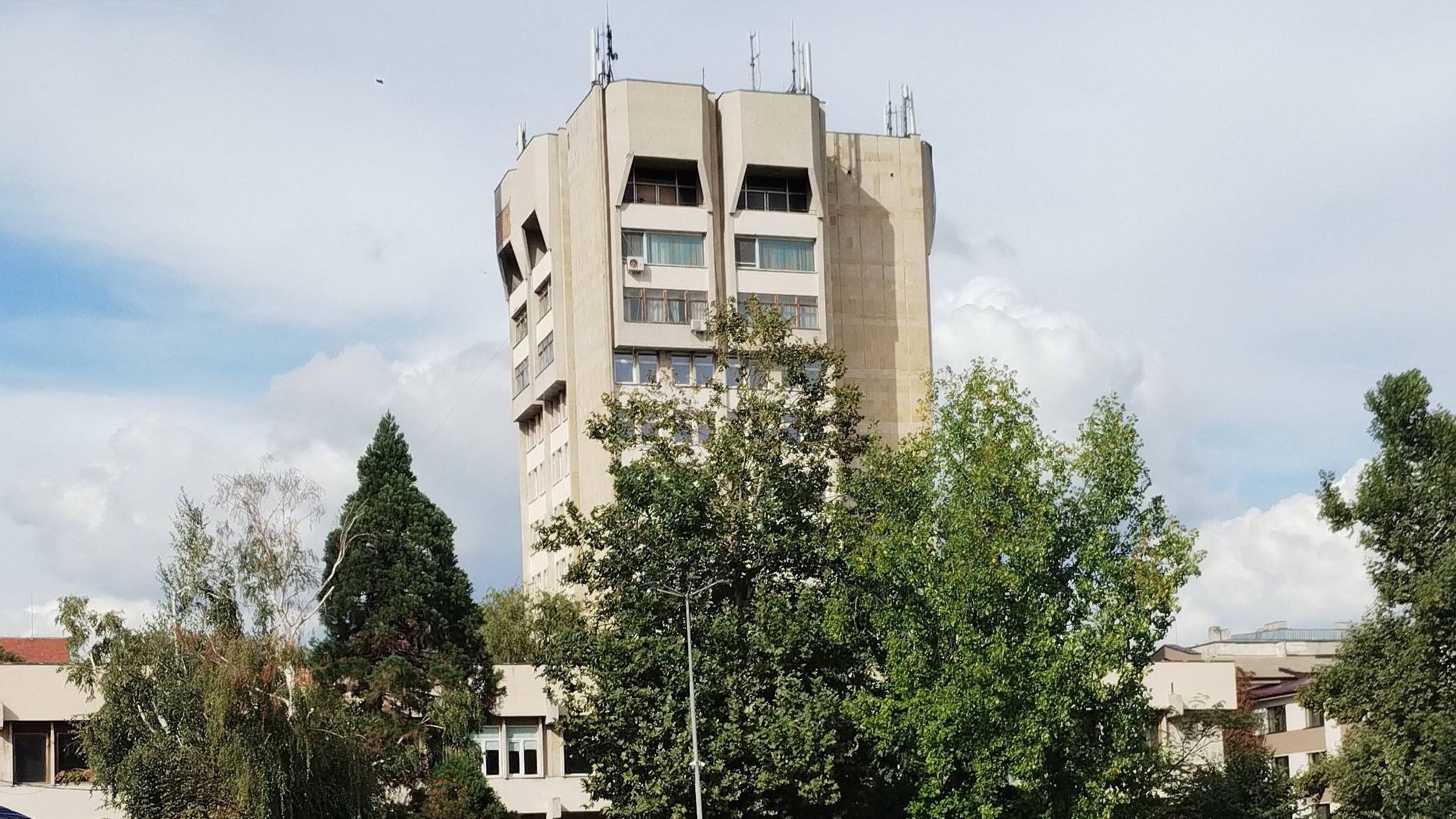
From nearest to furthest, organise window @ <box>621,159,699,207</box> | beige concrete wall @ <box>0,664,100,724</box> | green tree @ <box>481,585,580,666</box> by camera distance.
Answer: beige concrete wall @ <box>0,664,100,724</box>
green tree @ <box>481,585,580,666</box>
window @ <box>621,159,699,207</box>

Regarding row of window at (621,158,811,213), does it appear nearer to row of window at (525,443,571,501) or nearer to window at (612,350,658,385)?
window at (612,350,658,385)

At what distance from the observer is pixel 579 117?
87750mm

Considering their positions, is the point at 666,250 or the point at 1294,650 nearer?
the point at 666,250

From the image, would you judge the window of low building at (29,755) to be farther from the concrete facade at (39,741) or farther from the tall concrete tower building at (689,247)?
the tall concrete tower building at (689,247)

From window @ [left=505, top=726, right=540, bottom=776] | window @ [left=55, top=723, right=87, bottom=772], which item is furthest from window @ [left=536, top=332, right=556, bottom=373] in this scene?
window @ [left=55, top=723, right=87, bottom=772]

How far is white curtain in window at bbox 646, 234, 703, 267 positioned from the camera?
3332 inches

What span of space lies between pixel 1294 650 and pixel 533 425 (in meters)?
54.5

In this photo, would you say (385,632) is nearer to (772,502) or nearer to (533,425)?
(772,502)

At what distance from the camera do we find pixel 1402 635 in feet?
163

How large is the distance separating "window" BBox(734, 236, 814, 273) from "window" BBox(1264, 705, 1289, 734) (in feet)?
95.1

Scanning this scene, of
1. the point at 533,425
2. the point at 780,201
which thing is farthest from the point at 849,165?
→ the point at 533,425

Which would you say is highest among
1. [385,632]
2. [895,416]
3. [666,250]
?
[666,250]

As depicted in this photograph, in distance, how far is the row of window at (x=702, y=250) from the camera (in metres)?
84.5

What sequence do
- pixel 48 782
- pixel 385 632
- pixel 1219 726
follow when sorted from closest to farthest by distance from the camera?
1. pixel 48 782
2. pixel 385 632
3. pixel 1219 726
